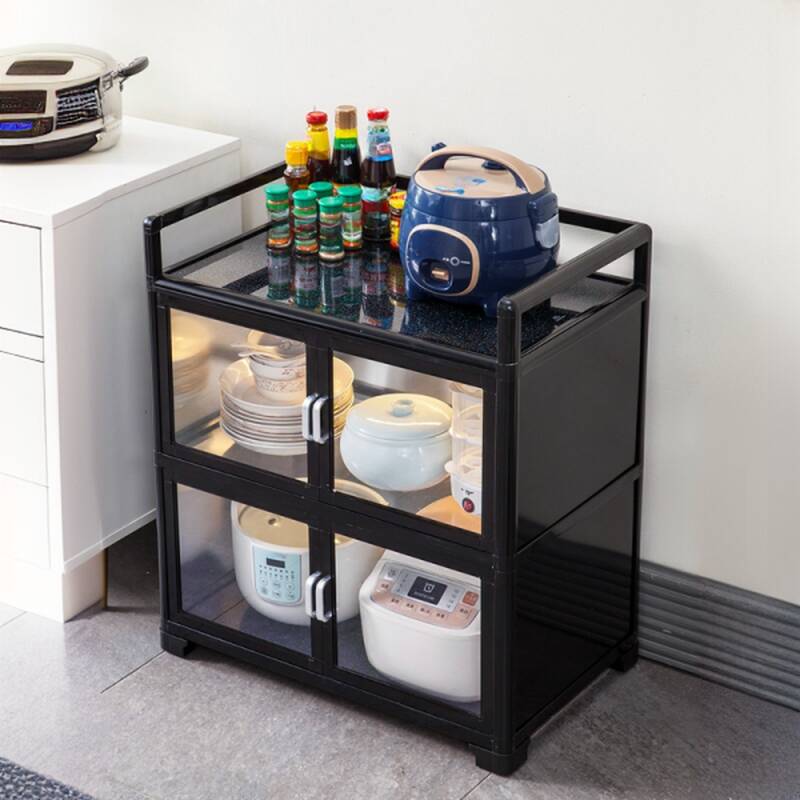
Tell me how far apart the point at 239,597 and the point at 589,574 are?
22.6 inches

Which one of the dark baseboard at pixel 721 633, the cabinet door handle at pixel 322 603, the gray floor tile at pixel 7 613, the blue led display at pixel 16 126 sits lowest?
the gray floor tile at pixel 7 613

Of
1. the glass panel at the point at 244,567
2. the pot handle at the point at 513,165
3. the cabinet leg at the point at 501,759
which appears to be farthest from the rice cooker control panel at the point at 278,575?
the pot handle at the point at 513,165

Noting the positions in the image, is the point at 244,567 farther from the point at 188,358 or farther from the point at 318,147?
the point at 318,147

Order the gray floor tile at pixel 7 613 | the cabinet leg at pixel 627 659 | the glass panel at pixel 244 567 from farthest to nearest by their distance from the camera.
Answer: the gray floor tile at pixel 7 613 → the cabinet leg at pixel 627 659 → the glass panel at pixel 244 567

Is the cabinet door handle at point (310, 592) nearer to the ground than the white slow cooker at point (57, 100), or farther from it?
nearer to the ground

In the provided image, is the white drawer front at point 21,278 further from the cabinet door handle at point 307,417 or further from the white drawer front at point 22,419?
the cabinet door handle at point 307,417

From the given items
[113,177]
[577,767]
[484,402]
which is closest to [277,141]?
[113,177]

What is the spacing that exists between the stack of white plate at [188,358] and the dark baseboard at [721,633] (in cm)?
79

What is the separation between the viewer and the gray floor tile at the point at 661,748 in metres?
2.28

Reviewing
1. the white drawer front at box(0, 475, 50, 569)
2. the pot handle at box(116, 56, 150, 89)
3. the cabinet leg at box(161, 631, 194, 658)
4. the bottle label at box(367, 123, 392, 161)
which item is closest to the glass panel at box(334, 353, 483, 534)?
the bottle label at box(367, 123, 392, 161)

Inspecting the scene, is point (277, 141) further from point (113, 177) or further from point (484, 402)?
point (484, 402)

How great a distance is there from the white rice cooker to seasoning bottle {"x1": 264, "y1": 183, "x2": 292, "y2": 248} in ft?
1.70

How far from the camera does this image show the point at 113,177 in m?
2.50

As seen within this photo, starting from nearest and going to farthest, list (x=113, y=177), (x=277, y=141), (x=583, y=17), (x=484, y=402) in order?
(x=484, y=402) < (x=583, y=17) < (x=113, y=177) < (x=277, y=141)
